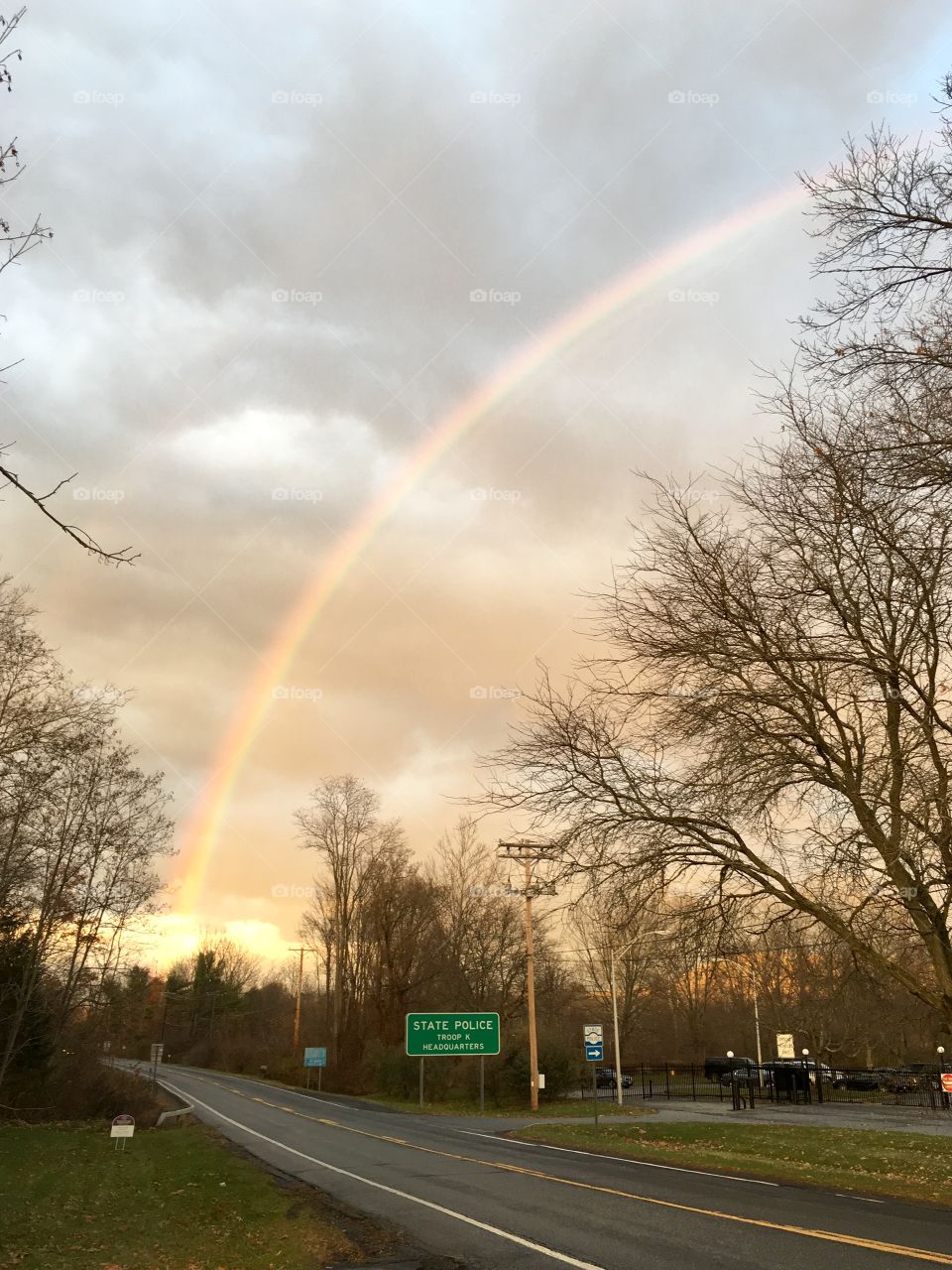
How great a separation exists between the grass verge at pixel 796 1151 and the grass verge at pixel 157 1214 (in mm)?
7944

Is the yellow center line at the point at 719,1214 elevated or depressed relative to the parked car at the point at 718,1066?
elevated

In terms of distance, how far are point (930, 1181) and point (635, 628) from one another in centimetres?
968

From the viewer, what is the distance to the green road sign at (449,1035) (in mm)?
37531

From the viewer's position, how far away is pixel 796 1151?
18.2 metres

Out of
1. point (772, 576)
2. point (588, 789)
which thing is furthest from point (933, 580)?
point (588, 789)

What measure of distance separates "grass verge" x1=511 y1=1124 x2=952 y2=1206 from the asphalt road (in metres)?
1.08

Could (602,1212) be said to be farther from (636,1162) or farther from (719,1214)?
(636,1162)

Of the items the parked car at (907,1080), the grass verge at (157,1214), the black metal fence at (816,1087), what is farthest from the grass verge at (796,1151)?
the parked car at (907,1080)

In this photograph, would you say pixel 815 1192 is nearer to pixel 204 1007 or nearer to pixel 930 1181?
pixel 930 1181

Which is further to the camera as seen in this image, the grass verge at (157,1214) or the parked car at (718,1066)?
the parked car at (718,1066)

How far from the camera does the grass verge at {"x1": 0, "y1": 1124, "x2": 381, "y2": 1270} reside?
911 cm

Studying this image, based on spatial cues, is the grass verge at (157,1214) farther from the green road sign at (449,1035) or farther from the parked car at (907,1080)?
the parked car at (907,1080)

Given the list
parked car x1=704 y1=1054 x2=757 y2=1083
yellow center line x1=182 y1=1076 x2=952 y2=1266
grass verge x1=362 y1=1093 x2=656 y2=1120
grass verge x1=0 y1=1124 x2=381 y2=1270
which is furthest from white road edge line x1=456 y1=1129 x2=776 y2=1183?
parked car x1=704 y1=1054 x2=757 y2=1083

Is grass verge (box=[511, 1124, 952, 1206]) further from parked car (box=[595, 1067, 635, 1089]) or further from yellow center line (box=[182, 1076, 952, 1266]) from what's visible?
parked car (box=[595, 1067, 635, 1089])
